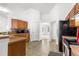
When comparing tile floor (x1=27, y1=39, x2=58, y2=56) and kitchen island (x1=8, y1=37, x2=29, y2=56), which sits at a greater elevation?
kitchen island (x1=8, y1=37, x2=29, y2=56)

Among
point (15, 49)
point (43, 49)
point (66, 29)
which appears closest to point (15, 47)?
point (15, 49)

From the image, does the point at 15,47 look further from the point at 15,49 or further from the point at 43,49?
the point at 43,49

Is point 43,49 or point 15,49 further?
point 43,49

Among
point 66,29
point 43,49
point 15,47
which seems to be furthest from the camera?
point 43,49

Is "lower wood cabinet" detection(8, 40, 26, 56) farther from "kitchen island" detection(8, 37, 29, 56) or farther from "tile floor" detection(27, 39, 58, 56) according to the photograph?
"tile floor" detection(27, 39, 58, 56)

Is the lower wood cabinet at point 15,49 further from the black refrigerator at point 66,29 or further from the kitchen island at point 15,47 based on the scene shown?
the black refrigerator at point 66,29

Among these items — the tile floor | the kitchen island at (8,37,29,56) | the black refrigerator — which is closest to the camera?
the kitchen island at (8,37,29,56)

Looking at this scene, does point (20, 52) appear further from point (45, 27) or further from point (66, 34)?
point (66, 34)

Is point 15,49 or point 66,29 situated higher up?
point 66,29

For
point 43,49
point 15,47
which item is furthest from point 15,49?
point 43,49

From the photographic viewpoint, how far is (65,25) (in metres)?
4.61

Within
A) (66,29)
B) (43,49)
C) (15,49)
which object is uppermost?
(66,29)

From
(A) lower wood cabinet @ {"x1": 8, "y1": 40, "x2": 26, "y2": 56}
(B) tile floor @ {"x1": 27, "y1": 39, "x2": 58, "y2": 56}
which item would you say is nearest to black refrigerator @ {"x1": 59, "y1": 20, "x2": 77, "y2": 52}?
(B) tile floor @ {"x1": 27, "y1": 39, "x2": 58, "y2": 56}

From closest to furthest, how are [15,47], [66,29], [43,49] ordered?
Answer: 1. [15,47]
2. [66,29]
3. [43,49]
